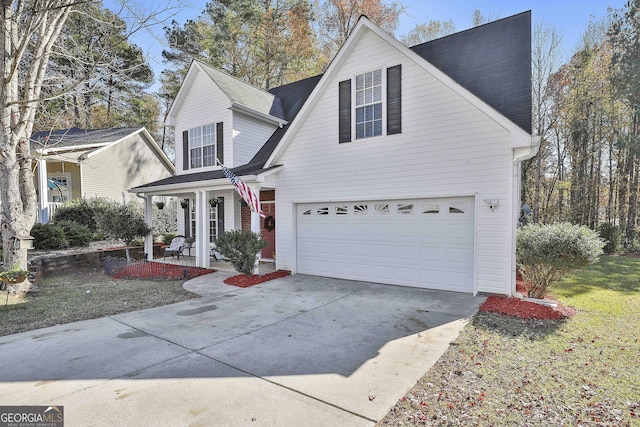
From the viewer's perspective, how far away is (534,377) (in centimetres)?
362

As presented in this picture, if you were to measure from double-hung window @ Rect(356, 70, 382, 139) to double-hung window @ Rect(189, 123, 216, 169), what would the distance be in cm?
602

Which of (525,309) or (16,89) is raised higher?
(16,89)

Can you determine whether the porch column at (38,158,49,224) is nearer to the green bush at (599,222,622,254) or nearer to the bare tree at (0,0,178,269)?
the bare tree at (0,0,178,269)

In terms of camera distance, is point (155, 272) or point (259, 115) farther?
point (259, 115)

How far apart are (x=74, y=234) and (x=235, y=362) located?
1295 centimetres

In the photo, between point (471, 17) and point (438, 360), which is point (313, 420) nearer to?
point (438, 360)

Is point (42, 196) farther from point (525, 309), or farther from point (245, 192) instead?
point (525, 309)

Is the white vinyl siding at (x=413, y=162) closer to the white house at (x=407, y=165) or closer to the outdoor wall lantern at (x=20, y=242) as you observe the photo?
the white house at (x=407, y=165)

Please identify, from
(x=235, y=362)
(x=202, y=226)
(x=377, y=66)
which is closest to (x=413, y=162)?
(x=377, y=66)

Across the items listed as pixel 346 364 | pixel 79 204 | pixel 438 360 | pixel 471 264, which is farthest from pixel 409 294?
pixel 79 204

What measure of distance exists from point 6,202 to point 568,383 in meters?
10.9

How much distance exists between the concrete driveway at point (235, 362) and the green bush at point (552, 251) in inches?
53.6

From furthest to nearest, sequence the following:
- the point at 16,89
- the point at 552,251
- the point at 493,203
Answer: the point at 16,89 < the point at 493,203 < the point at 552,251

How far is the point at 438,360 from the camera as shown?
4.07 meters
